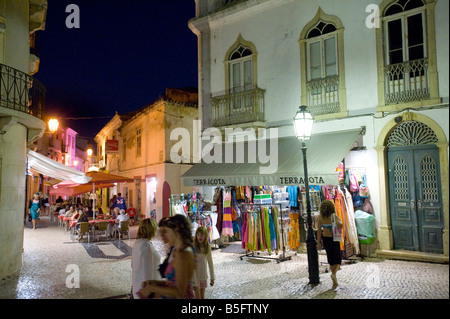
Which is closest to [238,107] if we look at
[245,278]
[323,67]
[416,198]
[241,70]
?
[241,70]

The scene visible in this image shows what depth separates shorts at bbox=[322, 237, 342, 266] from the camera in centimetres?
707

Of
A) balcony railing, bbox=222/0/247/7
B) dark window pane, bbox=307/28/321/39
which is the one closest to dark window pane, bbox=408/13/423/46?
dark window pane, bbox=307/28/321/39

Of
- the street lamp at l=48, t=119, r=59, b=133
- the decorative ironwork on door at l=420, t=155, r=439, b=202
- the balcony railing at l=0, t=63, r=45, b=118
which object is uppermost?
the street lamp at l=48, t=119, r=59, b=133

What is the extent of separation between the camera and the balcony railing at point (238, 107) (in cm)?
1216

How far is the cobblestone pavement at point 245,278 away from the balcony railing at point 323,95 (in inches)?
180

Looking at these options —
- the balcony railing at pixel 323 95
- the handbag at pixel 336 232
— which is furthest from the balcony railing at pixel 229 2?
the handbag at pixel 336 232

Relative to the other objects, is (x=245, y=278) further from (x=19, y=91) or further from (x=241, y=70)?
(x=241, y=70)

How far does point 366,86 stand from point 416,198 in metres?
3.46

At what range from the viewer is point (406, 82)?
9422 mm

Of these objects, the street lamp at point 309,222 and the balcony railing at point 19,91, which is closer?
the street lamp at point 309,222

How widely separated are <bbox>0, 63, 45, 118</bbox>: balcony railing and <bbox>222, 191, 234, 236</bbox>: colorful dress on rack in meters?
6.16

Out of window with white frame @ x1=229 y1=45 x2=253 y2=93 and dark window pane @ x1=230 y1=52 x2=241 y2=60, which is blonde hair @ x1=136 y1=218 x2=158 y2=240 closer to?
window with white frame @ x1=229 y1=45 x2=253 y2=93

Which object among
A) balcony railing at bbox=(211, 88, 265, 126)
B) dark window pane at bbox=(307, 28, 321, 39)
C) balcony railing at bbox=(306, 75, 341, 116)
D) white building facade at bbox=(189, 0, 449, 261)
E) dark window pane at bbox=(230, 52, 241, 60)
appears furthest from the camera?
dark window pane at bbox=(230, 52, 241, 60)

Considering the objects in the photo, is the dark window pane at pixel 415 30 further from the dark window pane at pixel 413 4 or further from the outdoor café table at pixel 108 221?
the outdoor café table at pixel 108 221
